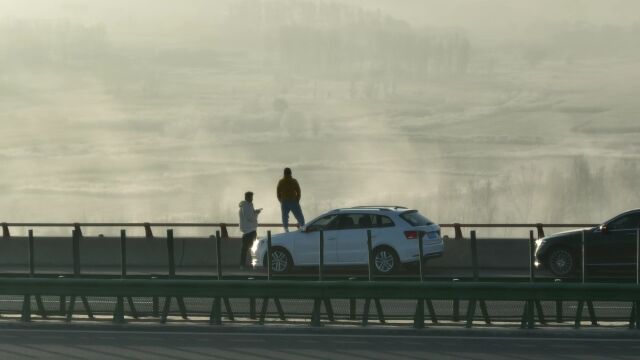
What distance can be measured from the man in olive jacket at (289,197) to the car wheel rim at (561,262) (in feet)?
22.4

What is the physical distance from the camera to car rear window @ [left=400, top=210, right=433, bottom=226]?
30.0 meters

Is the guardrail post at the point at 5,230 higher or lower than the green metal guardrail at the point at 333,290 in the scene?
higher

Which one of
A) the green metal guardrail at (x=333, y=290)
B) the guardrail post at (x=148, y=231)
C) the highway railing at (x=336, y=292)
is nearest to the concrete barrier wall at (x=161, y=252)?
the guardrail post at (x=148, y=231)

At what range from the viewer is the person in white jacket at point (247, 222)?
3184cm

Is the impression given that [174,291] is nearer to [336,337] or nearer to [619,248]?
[336,337]

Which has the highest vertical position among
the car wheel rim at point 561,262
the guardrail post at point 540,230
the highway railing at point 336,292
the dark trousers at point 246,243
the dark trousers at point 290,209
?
the dark trousers at point 290,209

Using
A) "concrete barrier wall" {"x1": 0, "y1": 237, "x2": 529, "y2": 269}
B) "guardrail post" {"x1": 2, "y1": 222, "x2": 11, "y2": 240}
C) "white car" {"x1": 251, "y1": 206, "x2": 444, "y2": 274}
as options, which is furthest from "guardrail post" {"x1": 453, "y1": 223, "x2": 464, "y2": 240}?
"guardrail post" {"x1": 2, "y1": 222, "x2": 11, "y2": 240}

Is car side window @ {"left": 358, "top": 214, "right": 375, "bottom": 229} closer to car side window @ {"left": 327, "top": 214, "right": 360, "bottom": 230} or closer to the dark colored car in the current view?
car side window @ {"left": 327, "top": 214, "right": 360, "bottom": 230}

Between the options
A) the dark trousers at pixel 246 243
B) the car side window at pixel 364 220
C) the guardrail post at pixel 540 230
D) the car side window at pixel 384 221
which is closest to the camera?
the car side window at pixel 384 221

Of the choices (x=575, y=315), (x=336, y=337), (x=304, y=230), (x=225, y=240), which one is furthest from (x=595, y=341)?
(x=225, y=240)

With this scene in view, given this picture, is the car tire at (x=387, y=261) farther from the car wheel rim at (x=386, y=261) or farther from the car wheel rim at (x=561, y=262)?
the car wheel rim at (x=561, y=262)

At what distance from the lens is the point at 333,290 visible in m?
19.5

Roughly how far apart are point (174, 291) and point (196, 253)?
15568 mm

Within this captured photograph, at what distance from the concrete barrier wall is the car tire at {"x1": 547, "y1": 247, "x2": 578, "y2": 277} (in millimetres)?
3981
